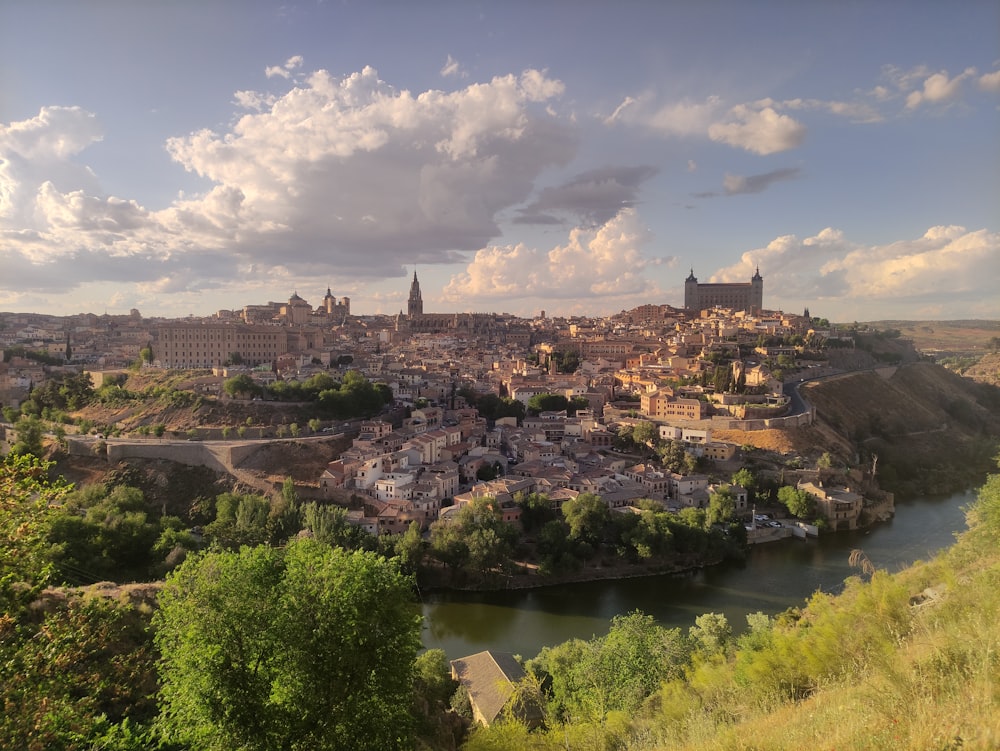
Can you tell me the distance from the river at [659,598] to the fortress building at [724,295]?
42.5 metres

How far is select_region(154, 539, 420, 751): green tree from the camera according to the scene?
12.9ft

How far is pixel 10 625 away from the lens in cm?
340

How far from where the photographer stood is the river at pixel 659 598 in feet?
37.6

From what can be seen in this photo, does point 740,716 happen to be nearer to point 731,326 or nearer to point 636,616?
point 636,616

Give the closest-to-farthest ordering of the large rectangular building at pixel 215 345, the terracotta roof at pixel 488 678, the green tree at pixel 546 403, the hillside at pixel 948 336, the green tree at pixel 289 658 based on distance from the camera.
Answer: the green tree at pixel 289 658 → the terracotta roof at pixel 488 678 → the green tree at pixel 546 403 → the large rectangular building at pixel 215 345 → the hillside at pixel 948 336

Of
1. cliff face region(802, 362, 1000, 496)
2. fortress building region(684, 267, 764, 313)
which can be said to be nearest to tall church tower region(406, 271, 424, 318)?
fortress building region(684, 267, 764, 313)

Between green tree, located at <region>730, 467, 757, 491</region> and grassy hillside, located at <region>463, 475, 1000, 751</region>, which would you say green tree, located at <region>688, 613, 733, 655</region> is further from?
green tree, located at <region>730, 467, 757, 491</region>

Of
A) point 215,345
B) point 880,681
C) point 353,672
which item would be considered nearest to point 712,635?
point 880,681

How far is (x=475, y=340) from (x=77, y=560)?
116 ft

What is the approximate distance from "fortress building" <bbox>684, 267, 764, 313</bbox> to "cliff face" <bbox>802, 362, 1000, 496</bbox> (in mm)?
23532

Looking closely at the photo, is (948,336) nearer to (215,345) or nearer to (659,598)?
(659,598)

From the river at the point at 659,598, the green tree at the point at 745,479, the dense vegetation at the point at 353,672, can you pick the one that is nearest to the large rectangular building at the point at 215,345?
the river at the point at 659,598

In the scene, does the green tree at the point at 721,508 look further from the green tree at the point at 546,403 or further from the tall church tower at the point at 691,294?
the tall church tower at the point at 691,294

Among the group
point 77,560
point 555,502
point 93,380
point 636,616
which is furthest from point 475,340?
point 636,616
